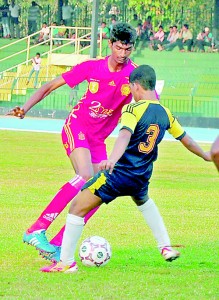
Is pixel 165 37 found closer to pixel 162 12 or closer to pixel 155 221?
pixel 162 12

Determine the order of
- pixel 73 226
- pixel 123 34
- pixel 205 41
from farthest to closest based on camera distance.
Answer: pixel 205 41, pixel 123 34, pixel 73 226

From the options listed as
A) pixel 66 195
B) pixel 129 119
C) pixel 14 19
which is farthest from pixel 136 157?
pixel 14 19

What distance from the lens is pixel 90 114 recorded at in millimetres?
8938

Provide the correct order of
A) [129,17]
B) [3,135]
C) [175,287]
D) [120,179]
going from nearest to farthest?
[175,287], [120,179], [3,135], [129,17]

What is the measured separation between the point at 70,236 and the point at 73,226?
10 centimetres

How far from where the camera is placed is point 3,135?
29.0 meters

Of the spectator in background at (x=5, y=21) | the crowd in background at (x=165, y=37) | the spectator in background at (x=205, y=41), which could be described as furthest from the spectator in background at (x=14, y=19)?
the spectator in background at (x=205, y=41)

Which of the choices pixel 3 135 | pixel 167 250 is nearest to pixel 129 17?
pixel 3 135

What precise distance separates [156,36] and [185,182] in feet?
105

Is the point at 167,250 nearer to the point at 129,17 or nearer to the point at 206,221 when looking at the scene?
the point at 206,221

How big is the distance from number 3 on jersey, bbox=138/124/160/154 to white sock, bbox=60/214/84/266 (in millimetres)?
811

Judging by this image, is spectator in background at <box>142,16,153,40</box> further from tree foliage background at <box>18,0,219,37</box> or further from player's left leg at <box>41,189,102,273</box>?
player's left leg at <box>41,189,102,273</box>

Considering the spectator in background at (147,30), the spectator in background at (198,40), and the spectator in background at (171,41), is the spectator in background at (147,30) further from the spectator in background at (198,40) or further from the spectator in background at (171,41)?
the spectator in background at (198,40)

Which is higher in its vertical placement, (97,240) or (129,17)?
(97,240)
